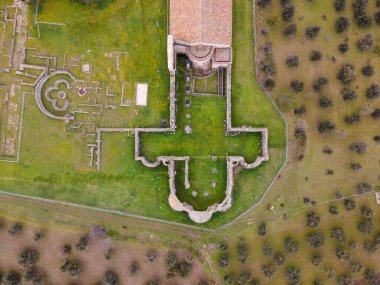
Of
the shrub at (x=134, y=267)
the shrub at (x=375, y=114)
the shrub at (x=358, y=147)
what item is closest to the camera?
the shrub at (x=134, y=267)

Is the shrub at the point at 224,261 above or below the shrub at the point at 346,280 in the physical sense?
above

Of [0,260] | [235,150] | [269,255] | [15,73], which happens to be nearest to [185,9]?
[235,150]

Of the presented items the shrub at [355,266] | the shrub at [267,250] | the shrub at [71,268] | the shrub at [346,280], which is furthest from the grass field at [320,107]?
the shrub at [71,268]

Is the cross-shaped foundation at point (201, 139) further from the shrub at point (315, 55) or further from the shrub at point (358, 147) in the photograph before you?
the shrub at point (358, 147)

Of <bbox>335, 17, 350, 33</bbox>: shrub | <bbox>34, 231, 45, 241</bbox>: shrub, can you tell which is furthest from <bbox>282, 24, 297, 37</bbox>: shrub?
<bbox>34, 231, 45, 241</bbox>: shrub

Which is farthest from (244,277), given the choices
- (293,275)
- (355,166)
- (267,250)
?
(355,166)

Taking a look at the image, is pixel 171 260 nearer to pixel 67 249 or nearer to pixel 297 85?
pixel 67 249
